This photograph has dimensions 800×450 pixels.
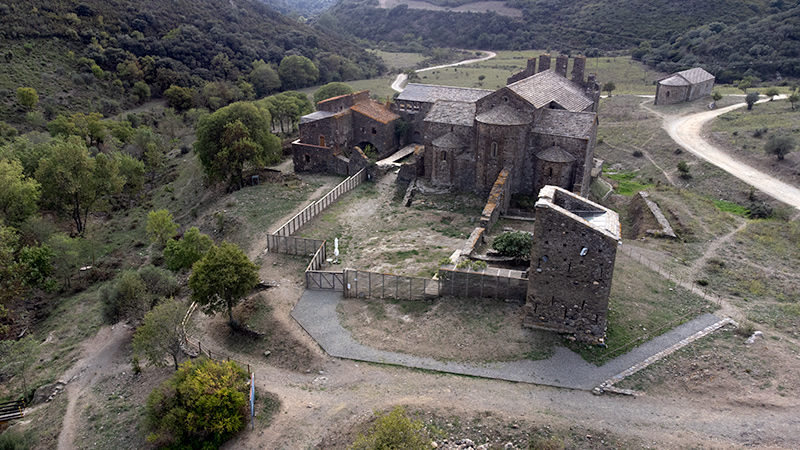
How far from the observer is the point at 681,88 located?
69500 mm

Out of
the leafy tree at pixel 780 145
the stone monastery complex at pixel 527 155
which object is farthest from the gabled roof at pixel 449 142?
the leafy tree at pixel 780 145

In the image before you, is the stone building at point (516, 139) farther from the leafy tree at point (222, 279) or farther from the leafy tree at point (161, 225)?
the leafy tree at point (161, 225)

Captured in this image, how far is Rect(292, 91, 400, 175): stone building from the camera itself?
162ft

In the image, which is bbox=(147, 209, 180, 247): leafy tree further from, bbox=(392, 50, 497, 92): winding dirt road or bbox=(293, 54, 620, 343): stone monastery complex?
bbox=(392, 50, 497, 92): winding dirt road

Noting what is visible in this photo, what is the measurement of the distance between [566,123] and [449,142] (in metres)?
8.96

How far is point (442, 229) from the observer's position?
35.9m

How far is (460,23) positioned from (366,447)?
455 feet

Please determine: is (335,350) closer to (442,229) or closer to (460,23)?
(442,229)

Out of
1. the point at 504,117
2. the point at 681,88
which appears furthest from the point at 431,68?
the point at 504,117

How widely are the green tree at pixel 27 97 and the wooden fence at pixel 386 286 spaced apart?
5435cm

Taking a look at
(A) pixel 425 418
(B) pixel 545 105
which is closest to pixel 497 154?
(B) pixel 545 105

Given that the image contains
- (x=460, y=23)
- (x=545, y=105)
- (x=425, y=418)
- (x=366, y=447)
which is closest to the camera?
(x=366, y=447)

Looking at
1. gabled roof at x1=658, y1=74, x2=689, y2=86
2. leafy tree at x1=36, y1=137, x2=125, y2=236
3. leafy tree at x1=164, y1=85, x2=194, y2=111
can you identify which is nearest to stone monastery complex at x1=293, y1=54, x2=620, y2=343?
leafy tree at x1=36, y1=137, x2=125, y2=236

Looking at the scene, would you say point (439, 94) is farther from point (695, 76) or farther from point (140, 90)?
point (140, 90)
